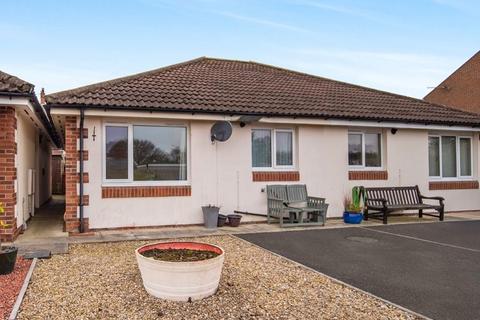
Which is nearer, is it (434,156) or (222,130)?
(222,130)

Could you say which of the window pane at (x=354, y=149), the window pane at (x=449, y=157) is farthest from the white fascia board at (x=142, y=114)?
the window pane at (x=449, y=157)

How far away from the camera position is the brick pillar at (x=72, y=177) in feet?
31.1

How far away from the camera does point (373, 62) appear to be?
47.0 feet

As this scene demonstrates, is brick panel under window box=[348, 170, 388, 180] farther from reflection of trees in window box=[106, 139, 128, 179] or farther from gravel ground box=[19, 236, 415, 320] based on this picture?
reflection of trees in window box=[106, 139, 128, 179]

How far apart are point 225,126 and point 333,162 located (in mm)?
3588

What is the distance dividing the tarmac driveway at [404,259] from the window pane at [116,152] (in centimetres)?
347

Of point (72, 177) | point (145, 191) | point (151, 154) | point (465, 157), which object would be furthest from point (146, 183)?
point (465, 157)

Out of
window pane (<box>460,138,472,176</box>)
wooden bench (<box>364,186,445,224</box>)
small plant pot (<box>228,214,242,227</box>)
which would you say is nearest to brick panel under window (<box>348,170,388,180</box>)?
wooden bench (<box>364,186,445,224</box>)

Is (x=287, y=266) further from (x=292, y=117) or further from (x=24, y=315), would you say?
(x=292, y=117)

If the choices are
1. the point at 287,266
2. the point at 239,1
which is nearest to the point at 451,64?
the point at 239,1

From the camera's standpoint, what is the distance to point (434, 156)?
13766 millimetres

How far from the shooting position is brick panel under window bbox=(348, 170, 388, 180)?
1238 cm

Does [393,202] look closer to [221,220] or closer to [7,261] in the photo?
[221,220]

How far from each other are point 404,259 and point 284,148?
5361 mm
